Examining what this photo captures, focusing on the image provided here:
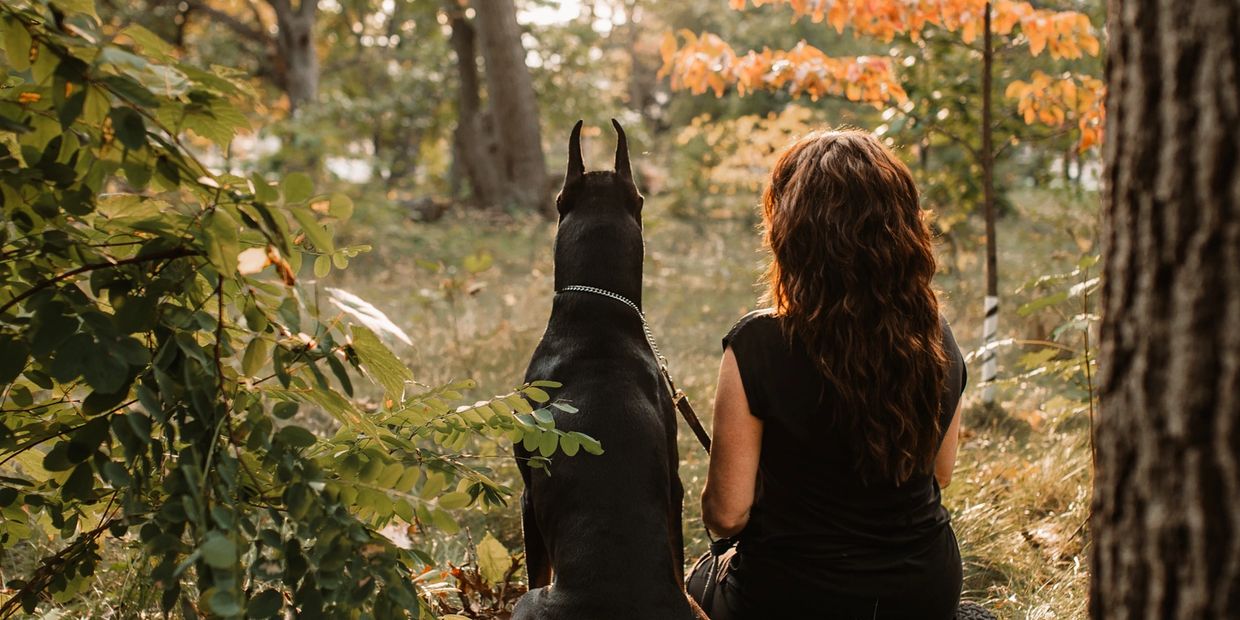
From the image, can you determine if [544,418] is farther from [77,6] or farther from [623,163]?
[623,163]

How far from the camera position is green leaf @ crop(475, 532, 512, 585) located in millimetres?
3305

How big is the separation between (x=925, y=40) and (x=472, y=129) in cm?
1174

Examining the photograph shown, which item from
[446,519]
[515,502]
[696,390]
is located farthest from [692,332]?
[446,519]

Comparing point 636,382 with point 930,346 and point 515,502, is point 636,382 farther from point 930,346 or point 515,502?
point 515,502

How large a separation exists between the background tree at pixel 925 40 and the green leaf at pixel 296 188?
4204 mm

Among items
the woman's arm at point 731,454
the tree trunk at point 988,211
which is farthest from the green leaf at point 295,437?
the tree trunk at point 988,211

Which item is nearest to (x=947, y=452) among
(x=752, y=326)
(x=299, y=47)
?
(x=752, y=326)

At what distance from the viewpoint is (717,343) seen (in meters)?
7.94

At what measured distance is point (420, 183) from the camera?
93.3 feet

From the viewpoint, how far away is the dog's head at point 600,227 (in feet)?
10.0

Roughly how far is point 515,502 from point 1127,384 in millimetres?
3489

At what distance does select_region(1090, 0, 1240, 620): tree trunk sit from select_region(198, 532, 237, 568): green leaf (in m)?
1.28

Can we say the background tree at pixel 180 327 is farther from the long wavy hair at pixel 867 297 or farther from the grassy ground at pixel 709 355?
the long wavy hair at pixel 867 297

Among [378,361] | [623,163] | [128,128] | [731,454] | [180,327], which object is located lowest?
[731,454]
